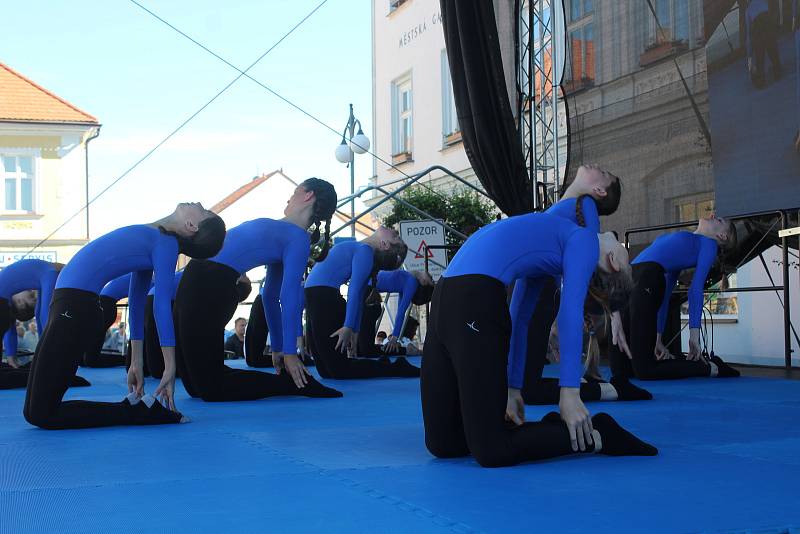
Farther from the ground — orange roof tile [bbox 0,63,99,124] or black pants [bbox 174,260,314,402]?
orange roof tile [bbox 0,63,99,124]

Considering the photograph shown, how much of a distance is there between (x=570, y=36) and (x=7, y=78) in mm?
20774

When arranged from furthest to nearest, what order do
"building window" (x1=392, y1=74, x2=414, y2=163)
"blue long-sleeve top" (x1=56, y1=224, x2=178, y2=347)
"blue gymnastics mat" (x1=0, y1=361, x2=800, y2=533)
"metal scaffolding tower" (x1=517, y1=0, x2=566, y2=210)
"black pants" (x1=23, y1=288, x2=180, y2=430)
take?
"building window" (x1=392, y1=74, x2=414, y2=163) → "metal scaffolding tower" (x1=517, y1=0, x2=566, y2=210) → "blue long-sleeve top" (x1=56, y1=224, x2=178, y2=347) → "black pants" (x1=23, y1=288, x2=180, y2=430) → "blue gymnastics mat" (x1=0, y1=361, x2=800, y2=533)

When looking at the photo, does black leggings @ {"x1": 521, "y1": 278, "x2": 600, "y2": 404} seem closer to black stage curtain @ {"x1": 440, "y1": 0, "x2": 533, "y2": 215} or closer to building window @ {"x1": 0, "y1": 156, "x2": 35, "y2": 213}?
black stage curtain @ {"x1": 440, "y1": 0, "x2": 533, "y2": 215}

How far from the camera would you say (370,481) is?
3.06m

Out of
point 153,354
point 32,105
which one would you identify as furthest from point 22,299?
point 32,105

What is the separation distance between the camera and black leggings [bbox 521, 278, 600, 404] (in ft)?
16.7

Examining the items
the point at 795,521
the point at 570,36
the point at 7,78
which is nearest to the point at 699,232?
the point at 570,36

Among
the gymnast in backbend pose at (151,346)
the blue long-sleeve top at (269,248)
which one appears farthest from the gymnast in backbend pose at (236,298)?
the gymnast in backbend pose at (151,346)

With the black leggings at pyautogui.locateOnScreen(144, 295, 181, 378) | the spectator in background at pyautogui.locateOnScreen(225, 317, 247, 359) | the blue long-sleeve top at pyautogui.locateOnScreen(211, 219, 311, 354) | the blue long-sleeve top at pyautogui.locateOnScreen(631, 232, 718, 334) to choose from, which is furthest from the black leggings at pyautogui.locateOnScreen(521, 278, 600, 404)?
the spectator in background at pyautogui.locateOnScreen(225, 317, 247, 359)

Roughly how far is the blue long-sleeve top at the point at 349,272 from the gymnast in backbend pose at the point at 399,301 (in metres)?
1.72

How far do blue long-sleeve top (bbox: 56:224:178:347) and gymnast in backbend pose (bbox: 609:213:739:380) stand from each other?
3.64 meters

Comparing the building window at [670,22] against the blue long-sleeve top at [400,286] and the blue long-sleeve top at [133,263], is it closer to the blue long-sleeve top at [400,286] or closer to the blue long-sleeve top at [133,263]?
the blue long-sleeve top at [400,286]

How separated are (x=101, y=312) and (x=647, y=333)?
13.9 ft

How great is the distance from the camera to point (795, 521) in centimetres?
243
